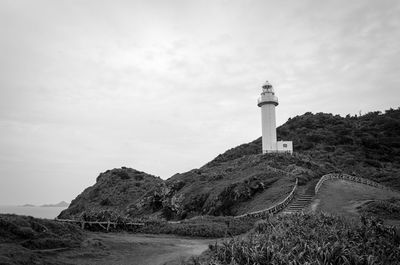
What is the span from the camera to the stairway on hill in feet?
81.8

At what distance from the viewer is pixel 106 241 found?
16.1m

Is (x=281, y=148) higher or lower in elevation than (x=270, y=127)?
lower

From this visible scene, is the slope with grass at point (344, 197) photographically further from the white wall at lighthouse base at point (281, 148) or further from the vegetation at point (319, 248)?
the white wall at lighthouse base at point (281, 148)

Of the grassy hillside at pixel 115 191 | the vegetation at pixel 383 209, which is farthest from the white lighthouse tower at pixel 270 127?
the vegetation at pixel 383 209

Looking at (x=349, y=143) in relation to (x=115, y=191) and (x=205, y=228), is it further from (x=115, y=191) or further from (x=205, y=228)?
(x=205, y=228)

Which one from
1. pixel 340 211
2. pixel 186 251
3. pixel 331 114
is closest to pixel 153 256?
pixel 186 251

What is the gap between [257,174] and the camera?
36.0 meters

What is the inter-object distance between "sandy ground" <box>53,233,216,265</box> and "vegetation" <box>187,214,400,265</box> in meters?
2.17

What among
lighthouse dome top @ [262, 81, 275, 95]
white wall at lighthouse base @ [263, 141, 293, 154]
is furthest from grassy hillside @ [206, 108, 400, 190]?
lighthouse dome top @ [262, 81, 275, 95]

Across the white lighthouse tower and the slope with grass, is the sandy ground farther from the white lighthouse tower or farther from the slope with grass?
the white lighthouse tower

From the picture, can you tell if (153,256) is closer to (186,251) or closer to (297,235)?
(186,251)

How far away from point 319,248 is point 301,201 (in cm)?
1732

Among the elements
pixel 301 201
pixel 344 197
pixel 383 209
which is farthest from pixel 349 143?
pixel 383 209

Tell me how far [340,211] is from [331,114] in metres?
65.3
